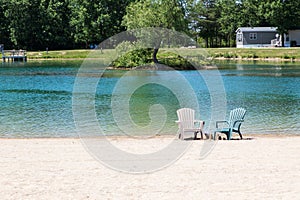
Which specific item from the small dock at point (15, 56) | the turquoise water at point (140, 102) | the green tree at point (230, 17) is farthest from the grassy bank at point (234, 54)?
the turquoise water at point (140, 102)

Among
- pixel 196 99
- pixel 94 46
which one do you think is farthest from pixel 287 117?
pixel 94 46

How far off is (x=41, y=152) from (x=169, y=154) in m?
3.40

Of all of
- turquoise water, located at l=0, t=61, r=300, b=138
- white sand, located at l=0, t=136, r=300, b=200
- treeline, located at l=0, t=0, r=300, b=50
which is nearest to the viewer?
white sand, located at l=0, t=136, r=300, b=200

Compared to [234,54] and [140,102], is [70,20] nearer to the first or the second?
[234,54]

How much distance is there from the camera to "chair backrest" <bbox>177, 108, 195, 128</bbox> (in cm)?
1638

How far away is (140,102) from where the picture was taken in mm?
29938

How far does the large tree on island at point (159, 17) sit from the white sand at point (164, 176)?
1799 inches

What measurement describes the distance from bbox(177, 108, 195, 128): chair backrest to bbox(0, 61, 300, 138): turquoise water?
2.83m

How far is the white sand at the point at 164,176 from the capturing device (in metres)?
9.38

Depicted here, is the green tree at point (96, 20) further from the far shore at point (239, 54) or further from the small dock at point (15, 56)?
the small dock at point (15, 56)

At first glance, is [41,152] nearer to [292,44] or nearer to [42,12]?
[292,44]

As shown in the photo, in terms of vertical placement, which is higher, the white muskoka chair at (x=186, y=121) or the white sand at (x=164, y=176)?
the white muskoka chair at (x=186, y=121)

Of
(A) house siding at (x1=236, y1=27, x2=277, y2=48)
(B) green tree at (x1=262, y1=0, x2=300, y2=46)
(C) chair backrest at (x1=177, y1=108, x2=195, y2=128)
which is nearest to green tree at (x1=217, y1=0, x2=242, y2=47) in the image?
(A) house siding at (x1=236, y1=27, x2=277, y2=48)

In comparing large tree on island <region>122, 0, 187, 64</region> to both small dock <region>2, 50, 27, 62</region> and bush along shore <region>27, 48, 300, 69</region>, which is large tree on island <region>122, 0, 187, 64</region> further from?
small dock <region>2, 50, 27, 62</region>
